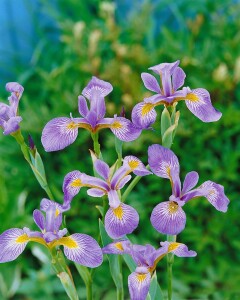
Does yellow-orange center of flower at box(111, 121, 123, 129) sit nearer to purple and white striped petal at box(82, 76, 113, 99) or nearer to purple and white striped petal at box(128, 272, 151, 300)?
purple and white striped petal at box(82, 76, 113, 99)

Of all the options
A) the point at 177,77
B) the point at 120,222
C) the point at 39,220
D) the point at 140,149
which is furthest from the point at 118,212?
the point at 140,149

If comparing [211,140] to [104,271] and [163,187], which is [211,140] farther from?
[104,271]

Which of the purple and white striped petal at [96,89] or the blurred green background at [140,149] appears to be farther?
the blurred green background at [140,149]

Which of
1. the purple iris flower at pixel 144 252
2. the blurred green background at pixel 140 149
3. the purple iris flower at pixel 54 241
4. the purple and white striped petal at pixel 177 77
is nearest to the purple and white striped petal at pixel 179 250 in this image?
the purple iris flower at pixel 144 252

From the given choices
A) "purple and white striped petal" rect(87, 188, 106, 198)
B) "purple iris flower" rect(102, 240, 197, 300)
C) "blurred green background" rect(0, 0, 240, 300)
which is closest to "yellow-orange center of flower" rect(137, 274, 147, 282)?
"purple iris flower" rect(102, 240, 197, 300)

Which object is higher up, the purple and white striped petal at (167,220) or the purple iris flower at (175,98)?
the purple iris flower at (175,98)

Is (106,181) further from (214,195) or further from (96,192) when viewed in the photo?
(214,195)

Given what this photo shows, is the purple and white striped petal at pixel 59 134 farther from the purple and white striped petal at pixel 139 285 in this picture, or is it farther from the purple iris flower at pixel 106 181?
the purple and white striped petal at pixel 139 285
